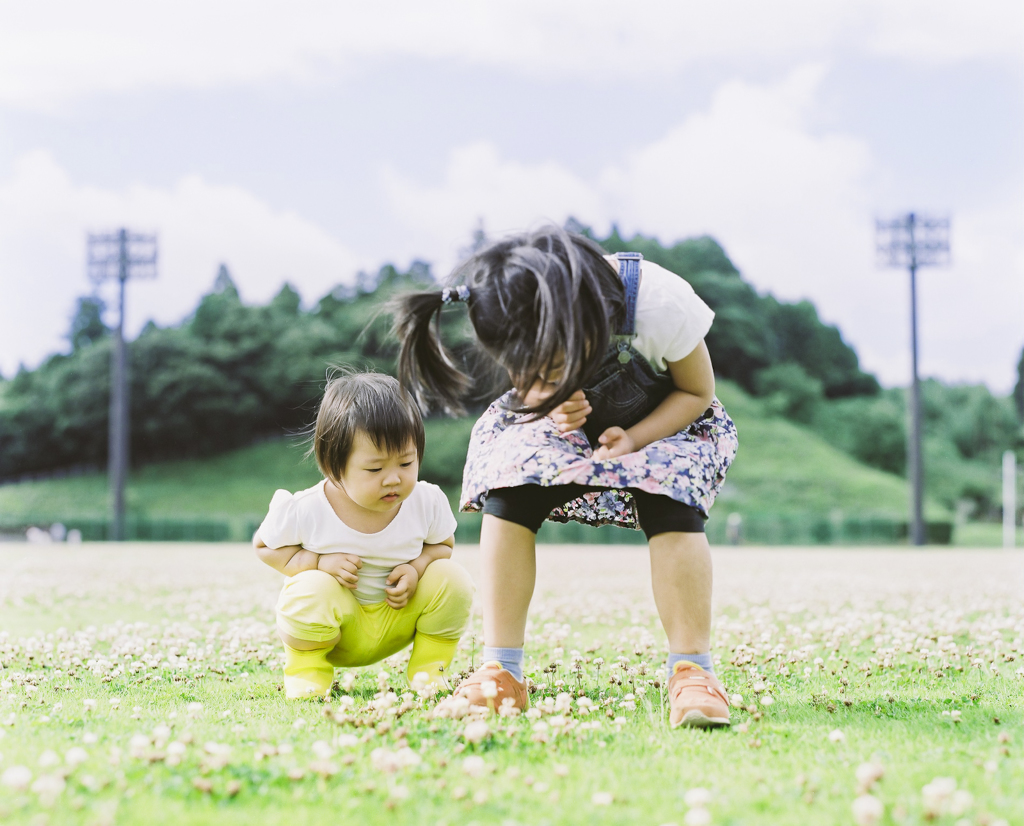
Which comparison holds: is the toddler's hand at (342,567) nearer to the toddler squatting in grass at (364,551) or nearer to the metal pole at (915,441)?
the toddler squatting in grass at (364,551)

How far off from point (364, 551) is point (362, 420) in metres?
0.54

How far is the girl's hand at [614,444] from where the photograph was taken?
292 cm

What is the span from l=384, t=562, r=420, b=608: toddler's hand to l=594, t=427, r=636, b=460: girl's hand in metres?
0.93

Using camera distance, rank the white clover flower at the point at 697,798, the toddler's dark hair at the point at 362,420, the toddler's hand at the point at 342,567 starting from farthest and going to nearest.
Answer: the toddler's hand at the point at 342,567 < the toddler's dark hair at the point at 362,420 < the white clover flower at the point at 697,798

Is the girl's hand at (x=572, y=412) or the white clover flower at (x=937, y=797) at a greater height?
the girl's hand at (x=572, y=412)

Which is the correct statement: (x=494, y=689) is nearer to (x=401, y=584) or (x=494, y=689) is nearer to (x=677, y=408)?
(x=401, y=584)

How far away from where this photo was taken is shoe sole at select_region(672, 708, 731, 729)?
101 inches

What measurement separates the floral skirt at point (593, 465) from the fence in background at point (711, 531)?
2928 cm

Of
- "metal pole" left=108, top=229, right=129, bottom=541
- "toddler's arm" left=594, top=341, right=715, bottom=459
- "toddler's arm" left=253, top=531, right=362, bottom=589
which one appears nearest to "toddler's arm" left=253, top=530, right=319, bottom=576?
"toddler's arm" left=253, top=531, right=362, bottom=589

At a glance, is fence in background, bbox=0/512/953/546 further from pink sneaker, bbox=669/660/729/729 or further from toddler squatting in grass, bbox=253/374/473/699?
pink sneaker, bbox=669/660/729/729

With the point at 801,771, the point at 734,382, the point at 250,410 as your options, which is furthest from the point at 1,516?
the point at 801,771

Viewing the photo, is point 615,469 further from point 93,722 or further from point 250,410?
point 250,410

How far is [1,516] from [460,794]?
168 feet

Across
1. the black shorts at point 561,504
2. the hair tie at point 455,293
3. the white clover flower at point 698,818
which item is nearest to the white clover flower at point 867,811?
the white clover flower at point 698,818
